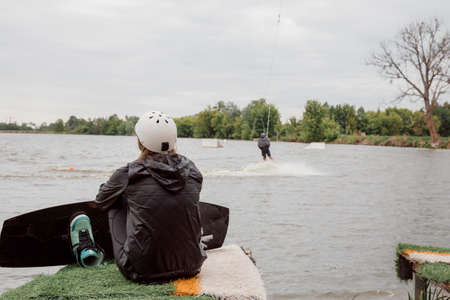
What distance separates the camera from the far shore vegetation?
9151 centimetres

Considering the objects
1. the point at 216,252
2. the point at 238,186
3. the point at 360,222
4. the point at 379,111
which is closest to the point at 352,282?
the point at 216,252

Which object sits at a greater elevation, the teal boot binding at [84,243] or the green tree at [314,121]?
the green tree at [314,121]

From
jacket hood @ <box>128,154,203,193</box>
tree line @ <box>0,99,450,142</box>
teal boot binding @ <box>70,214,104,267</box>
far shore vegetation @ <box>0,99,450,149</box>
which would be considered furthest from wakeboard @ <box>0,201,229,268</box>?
tree line @ <box>0,99,450,142</box>

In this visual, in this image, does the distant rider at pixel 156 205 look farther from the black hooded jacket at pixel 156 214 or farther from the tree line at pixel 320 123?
the tree line at pixel 320 123

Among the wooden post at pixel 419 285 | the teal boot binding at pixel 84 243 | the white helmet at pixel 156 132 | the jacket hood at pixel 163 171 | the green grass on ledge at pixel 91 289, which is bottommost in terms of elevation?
the wooden post at pixel 419 285

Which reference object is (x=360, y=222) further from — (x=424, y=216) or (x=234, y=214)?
(x=234, y=214)

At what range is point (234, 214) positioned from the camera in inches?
452

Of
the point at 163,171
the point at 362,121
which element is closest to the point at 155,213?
the point at 163,171

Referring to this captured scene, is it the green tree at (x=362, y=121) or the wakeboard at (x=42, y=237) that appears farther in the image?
the green tree at (x=362, y=121)

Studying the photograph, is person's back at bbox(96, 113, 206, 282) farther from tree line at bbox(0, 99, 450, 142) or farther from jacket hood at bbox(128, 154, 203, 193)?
tree line at bbox(0, 99, 450, 142)

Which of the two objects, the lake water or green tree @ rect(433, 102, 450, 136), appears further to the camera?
green tree @ rect(433, 102, 450, 136)

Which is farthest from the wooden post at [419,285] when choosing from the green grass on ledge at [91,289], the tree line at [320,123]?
the tree line at [320,123]

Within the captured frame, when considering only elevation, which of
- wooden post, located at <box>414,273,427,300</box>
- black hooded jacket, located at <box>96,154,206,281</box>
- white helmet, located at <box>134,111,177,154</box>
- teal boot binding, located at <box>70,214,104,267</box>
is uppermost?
white helmet, located at <box>134,111,177,154</box>

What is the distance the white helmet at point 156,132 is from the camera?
134 inches
